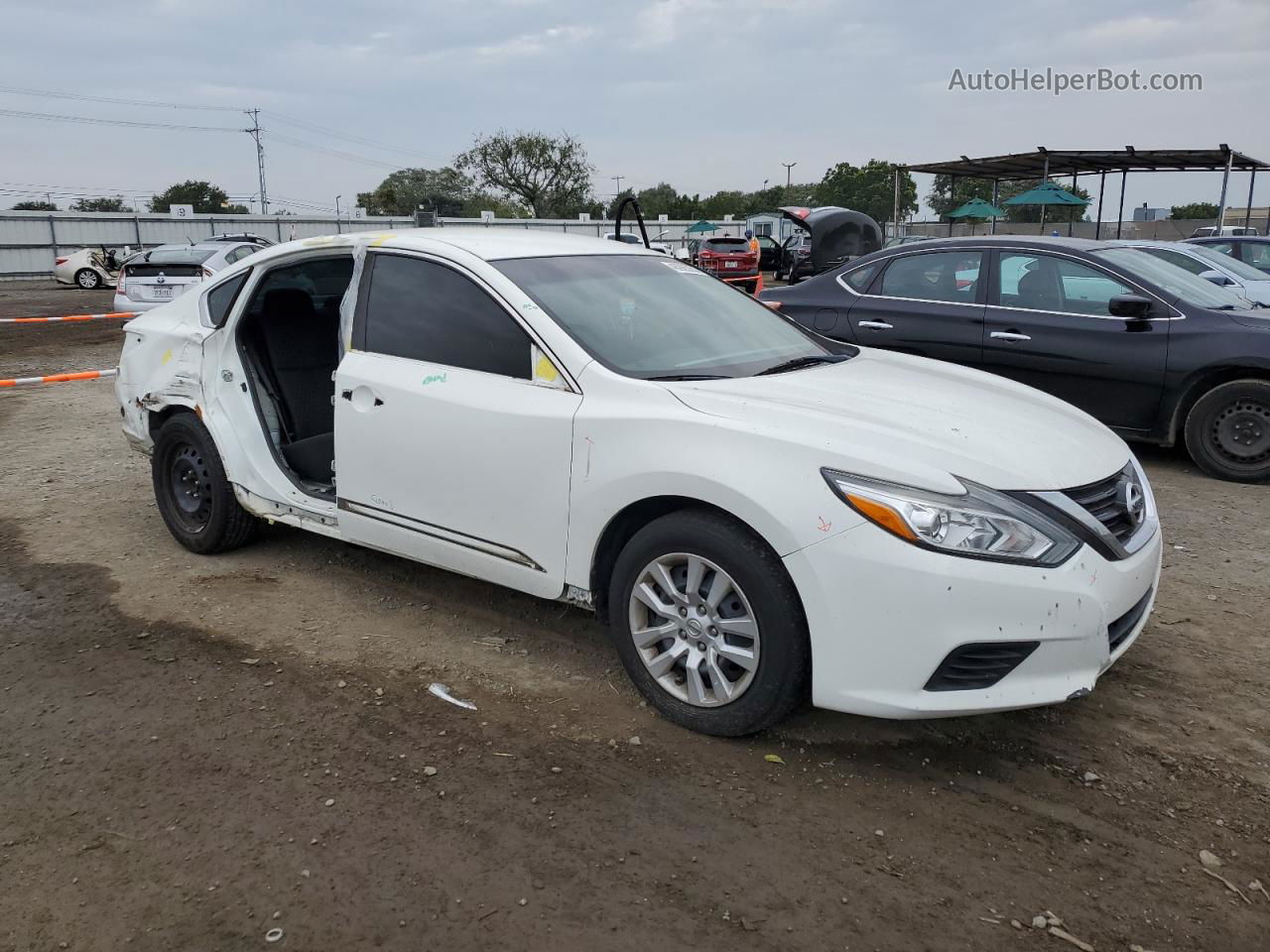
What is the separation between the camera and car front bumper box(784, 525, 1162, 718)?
278cm

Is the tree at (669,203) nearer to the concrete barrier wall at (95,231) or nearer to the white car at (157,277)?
the concrete barrier wall at (95,231)

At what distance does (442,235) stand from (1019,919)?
131 inches

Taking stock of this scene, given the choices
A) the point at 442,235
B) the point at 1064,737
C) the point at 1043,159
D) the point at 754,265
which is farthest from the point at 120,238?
the point at 1064,737

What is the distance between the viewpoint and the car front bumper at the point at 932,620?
2781 millimetres

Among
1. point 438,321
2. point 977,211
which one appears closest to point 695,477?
point 438,321

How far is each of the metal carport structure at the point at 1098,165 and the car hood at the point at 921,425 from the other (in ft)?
75.6

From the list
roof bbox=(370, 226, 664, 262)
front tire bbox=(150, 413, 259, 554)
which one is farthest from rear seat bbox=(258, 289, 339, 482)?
roof bbox=(370, 226, 664, 262)

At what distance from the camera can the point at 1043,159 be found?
80.9 ft

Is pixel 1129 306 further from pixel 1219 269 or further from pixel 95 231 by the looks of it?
pixel 95 231

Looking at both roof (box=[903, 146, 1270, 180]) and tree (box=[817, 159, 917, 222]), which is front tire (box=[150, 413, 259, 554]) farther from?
tree (box=[817, 159, 917, 222])

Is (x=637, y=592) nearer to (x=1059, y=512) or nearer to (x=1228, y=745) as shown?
(x=1059, y=512)

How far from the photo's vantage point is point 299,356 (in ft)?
17.2

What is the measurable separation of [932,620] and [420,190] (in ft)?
260

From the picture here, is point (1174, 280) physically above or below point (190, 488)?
above
